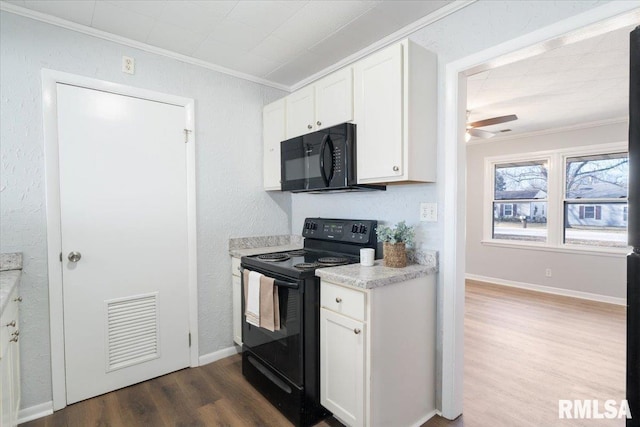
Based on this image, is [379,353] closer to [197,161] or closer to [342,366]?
[342,366]

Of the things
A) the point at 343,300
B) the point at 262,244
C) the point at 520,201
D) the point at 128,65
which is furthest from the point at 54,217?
the point at 520,201

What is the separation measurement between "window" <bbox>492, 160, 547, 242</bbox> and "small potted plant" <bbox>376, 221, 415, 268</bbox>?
13.5ft

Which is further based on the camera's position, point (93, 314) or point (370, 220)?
point (370, 220)

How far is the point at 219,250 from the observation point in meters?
2.69

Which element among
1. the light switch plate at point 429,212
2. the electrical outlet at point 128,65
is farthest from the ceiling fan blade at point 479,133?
the electrical outlet at point 128,65

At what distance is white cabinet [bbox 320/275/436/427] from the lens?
1.60m

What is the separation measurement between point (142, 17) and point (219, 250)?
1.67 m

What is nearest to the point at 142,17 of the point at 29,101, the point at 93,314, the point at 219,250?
the point at 29,101

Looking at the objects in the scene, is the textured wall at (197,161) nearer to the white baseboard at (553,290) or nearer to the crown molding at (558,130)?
the crown molding at (558,130)

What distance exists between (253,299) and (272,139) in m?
1.36

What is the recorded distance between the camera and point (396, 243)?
188 centimetres

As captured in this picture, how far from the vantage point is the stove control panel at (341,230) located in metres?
2.26

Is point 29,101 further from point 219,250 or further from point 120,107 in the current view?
point 219,250

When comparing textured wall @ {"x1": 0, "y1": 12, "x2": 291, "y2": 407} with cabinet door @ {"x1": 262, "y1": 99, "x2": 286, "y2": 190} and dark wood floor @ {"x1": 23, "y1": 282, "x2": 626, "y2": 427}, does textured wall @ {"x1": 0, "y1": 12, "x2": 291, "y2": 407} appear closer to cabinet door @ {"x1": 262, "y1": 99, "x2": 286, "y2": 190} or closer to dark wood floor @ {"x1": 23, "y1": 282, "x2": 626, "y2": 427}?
cabinet door @ {"x1": 262, "y1": 99, "x2": 286, "y2": 190}
